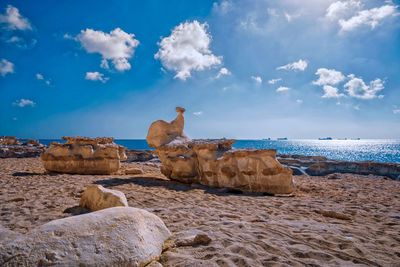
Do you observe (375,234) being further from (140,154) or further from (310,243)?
(140,154)

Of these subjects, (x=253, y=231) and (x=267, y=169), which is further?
(x=267, y=169)

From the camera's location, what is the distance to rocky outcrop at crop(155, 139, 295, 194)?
611 cm

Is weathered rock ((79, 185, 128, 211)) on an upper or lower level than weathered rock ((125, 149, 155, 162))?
upper

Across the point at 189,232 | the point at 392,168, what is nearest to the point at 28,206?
the point at 189,232

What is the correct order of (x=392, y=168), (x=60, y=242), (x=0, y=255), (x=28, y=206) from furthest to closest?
1. (x=392, y=168)
2. (x=28, y=206)
3. (x=60, y=242)
4. (x=0, y=255)

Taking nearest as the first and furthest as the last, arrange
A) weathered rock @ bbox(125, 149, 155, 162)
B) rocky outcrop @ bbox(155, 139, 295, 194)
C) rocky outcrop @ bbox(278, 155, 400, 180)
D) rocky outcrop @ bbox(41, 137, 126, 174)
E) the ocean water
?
rocky outcrop @ bbox(155, 139, 295, 194) → rocky outcrop @ bbox(41, 137, 126, 174) → rocky outcrop @ bbox(278, 155, 400, 180) → weathered rock @ bbox(125, 149, 155, 162) → the ocean water

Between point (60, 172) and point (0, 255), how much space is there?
24.8 ft

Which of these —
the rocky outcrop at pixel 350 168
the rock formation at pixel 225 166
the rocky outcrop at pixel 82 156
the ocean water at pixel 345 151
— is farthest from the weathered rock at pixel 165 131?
the ocean water at pixel 345 151

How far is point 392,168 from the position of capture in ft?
40.1

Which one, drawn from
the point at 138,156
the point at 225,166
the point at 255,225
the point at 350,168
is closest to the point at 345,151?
the point at 350,168

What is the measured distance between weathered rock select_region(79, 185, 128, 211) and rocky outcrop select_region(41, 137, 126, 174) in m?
5.07

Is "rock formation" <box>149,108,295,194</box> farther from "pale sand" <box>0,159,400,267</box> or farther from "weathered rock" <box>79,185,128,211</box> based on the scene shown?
"weathered rock" <box>79,185,128,211</box>

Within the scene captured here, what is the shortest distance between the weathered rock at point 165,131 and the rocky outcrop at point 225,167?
415 millimetres

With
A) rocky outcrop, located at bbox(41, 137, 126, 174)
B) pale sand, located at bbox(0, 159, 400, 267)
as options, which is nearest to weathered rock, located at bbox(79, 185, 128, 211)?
pale sand, located at bbox(0, 159, 400, 267)
